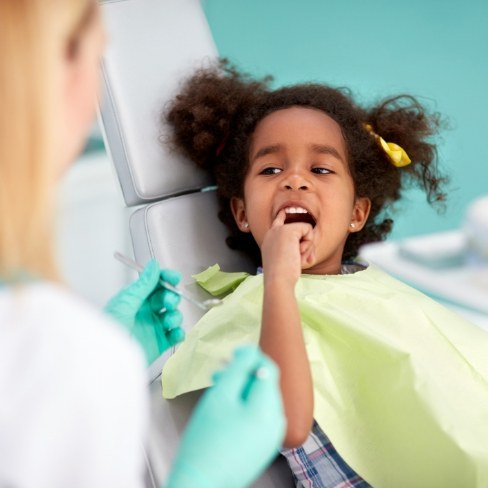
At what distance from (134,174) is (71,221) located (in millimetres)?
1290

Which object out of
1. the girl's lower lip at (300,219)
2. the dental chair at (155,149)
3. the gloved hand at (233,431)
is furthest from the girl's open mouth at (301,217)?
the gloved hand at (233,431)

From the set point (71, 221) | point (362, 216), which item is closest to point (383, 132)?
point (362, 216)

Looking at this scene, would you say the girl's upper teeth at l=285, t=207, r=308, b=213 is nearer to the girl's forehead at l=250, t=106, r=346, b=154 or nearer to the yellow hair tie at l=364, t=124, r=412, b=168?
the girl's forehead at l=250, t=106, r=346, b=154

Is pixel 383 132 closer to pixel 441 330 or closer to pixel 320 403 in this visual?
pixel 441 330

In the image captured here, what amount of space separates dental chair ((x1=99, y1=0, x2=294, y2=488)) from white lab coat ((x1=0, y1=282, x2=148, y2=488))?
878 mm

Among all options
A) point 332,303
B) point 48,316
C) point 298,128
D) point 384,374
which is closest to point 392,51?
point 298,128

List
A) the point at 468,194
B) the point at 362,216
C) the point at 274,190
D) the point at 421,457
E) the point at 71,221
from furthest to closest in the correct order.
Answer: the point at 71,221 → the point at 468,194 → the point at 362,216 → the point at 274,190 → the point at 421,457

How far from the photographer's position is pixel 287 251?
4.25 ft

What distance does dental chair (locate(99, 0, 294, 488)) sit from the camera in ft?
5.62

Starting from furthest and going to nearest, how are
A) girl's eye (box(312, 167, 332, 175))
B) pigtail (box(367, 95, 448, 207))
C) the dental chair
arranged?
1. pigtail (box(367, 95, 448, 207))
2. the dental chair
3. girl's eye (box(312, 167, 332, 175))

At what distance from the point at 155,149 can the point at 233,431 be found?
1.02 meters

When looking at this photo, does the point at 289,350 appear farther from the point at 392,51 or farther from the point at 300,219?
the point at 392,51

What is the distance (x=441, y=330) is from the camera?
4.72 ft

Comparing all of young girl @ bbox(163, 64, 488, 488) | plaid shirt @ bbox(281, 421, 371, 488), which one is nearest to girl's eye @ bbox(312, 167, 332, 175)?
young girl @ bbox(163, 64, 488, 488)
